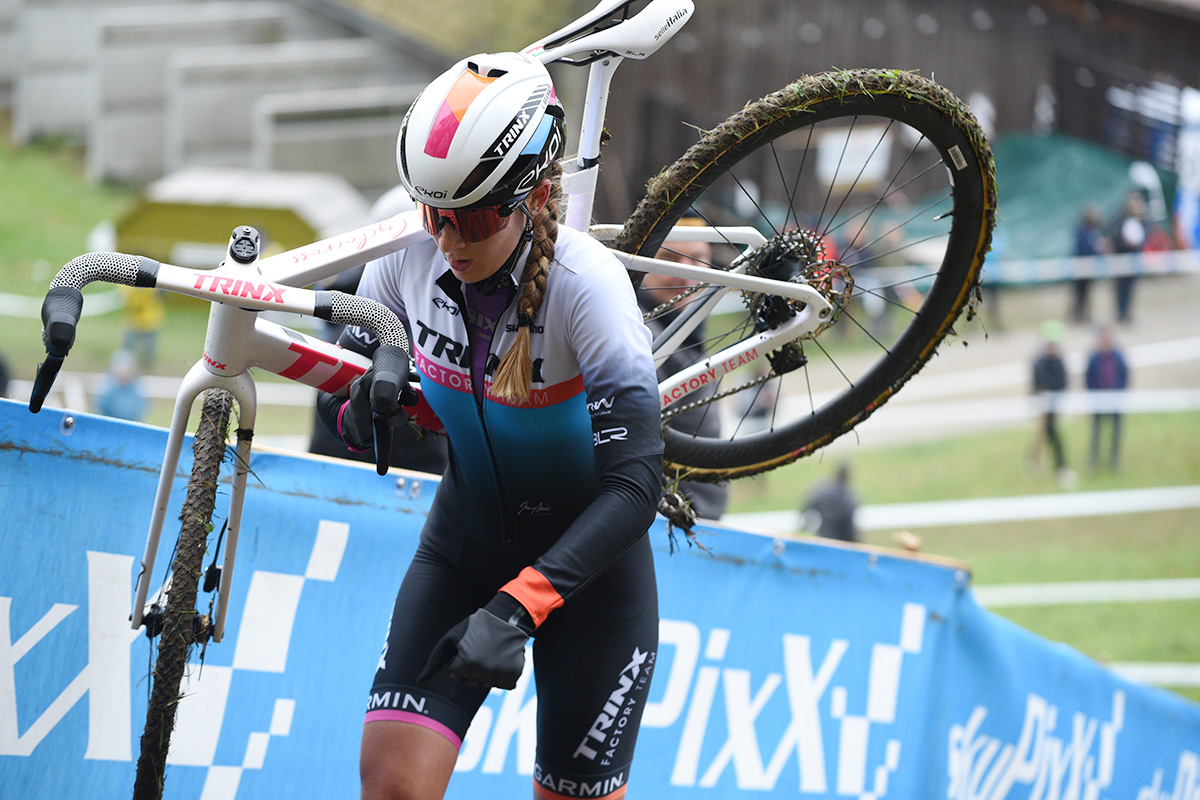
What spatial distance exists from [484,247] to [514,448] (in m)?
0.54

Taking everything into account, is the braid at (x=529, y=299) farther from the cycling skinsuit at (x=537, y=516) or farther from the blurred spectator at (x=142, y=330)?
the blurred spectator at (x=142, y=330)

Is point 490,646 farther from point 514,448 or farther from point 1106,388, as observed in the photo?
point 1106,388

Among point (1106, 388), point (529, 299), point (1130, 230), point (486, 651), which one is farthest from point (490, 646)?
point (1130, 230)

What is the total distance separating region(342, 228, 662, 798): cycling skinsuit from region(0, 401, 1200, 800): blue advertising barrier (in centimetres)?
15

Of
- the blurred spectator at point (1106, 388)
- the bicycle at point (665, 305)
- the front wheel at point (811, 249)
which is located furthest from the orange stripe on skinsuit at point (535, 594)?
the blurred spectator at point (1106, 388)

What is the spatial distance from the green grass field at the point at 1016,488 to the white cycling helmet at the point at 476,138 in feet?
36.1

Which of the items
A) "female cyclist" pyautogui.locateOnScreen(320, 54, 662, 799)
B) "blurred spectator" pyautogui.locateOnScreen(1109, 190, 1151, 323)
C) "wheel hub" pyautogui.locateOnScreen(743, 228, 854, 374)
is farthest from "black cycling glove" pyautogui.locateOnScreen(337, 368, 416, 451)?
"blurred spectator" pyautogui.locateOnScreen(1109, 190, 1151, 323)

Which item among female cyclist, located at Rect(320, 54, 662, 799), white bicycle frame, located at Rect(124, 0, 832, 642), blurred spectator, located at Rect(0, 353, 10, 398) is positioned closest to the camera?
female cyclist, located at Rect(320, 54, 662, 799)

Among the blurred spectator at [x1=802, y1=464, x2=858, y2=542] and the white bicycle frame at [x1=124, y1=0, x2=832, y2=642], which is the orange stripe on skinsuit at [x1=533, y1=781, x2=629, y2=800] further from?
the blurred spectator at [x1=802, y1=464, x2=858, y2=542]

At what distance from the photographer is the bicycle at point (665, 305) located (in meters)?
2.78

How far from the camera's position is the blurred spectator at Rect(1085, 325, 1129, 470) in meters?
18.2

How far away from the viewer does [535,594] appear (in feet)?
7.95

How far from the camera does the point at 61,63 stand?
85.2ft

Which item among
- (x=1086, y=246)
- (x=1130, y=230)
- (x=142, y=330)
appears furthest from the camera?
(x=1130, y=230)
